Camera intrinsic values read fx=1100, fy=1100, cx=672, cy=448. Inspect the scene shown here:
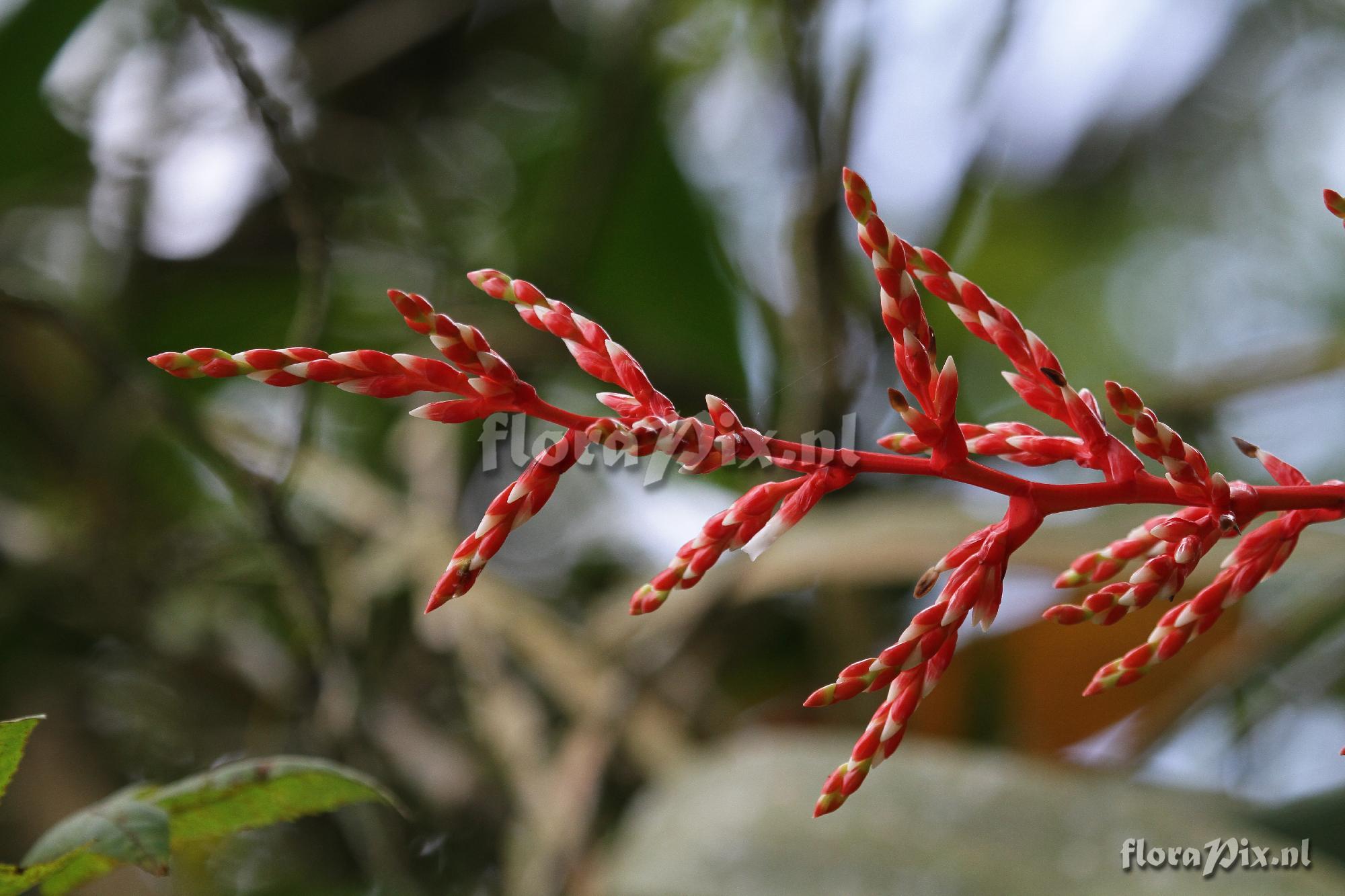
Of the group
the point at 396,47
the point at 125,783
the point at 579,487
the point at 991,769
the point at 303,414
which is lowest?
the point at 125,783

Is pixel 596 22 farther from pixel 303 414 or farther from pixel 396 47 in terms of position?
pixel 303 414

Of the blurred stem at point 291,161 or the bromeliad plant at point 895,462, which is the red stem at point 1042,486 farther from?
the blurred stem at point 291,161

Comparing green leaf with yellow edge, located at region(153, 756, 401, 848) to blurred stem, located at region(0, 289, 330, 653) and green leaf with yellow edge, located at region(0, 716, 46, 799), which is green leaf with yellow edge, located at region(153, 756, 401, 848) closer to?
green leaf with yellow edge, located at region(0, 716, 46, 799)

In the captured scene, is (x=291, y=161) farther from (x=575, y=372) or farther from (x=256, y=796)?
(x=575, y=372)

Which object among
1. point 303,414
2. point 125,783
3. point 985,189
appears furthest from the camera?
point 985,189

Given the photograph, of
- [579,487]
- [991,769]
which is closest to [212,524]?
[579,487]

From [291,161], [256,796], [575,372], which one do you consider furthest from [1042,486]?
[575,372]

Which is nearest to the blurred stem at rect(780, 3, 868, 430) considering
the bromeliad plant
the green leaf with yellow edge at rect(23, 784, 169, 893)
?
the bromeliad plant
